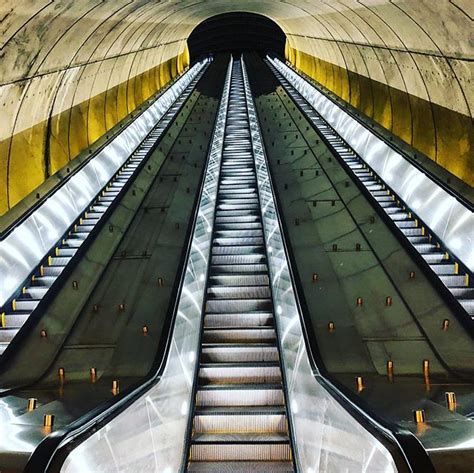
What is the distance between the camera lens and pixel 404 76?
12.3 metres

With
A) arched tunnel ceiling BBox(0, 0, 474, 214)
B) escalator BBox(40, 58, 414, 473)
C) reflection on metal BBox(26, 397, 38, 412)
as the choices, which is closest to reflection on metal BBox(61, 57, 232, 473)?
escalator BBox(40, 58, 414, 473)

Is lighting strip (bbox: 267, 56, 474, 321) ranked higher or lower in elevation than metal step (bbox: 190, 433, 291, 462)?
higher

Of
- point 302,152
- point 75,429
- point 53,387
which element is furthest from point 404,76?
point 75,429

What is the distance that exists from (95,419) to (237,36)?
39.4 metres

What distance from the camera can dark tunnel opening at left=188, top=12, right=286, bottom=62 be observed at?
123 feet

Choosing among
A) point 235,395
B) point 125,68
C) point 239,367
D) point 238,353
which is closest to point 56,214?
point 238,353

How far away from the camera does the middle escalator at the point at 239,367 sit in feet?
16.2

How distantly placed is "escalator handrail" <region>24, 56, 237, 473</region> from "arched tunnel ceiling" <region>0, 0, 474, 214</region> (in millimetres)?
3453

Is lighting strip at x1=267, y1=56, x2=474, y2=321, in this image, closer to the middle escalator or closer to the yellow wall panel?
the yellow wall panel

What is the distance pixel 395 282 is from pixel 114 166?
20.5ft

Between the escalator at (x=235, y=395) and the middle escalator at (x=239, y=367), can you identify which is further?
the middle escalator at (x=239, y=367)

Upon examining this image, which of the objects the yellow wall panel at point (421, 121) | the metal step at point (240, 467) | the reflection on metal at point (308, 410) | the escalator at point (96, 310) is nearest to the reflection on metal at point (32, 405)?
the escalator at point (96, 310)

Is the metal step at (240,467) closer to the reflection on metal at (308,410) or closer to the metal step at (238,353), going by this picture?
the reflection on metal at (308,410)

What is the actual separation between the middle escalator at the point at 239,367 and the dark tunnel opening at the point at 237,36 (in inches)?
1196
